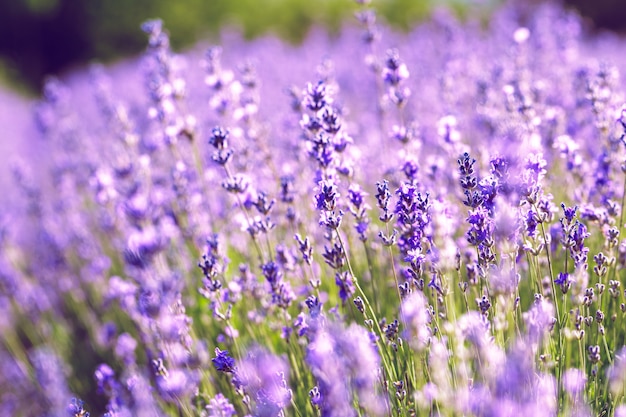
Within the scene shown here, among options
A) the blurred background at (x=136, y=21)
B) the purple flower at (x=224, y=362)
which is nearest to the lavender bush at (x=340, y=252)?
the purple flower at (x=224, y=362)

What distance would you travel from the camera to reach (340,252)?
82.6 inches

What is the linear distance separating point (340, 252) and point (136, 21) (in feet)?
46.3

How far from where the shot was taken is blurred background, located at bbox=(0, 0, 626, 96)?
1373 centimetres

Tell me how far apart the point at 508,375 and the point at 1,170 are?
9.04 meters

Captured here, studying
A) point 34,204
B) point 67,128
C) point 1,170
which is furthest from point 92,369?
point 1,170

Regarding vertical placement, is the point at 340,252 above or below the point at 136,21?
below

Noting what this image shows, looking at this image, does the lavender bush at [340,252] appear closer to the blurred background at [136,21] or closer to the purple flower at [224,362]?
the purple flower at [224,362]

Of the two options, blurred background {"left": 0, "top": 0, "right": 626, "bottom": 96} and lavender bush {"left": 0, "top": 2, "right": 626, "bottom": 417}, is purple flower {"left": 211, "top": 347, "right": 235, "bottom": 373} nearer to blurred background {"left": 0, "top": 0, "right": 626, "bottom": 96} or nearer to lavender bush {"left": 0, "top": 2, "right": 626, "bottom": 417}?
lavender bush {"left": 0, "top": 2, "right": 626, "bottom": 417}

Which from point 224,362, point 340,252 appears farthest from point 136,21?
point 224,362

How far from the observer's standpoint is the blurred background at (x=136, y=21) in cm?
1373

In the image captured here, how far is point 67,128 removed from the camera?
5.62 m

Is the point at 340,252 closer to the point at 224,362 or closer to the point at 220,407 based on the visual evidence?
the point at 224,362

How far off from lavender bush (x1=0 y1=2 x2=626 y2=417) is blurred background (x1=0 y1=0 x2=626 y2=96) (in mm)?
7197

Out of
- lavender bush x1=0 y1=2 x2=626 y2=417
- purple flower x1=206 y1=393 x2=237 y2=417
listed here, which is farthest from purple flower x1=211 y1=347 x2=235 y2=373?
purple flower x1=206 y1=393 x2=237 y2=417
